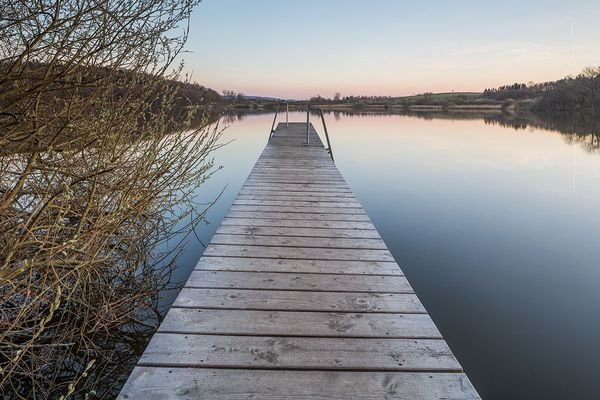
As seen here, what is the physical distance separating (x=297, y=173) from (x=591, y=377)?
4.43 metres

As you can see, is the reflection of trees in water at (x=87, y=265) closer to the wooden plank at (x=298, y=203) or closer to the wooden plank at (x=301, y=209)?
the wooden plank at (x=301, y=209)

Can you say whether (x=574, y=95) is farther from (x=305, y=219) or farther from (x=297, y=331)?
(x=297, y=331)

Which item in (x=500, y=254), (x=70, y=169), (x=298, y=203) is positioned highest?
(x=70, y=169)

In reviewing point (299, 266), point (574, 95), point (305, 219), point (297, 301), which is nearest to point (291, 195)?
point (305, 219)

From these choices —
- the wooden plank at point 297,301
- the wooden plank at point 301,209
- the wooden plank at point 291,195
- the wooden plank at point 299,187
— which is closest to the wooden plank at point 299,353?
the wooden plank at point 297,301

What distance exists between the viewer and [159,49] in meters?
2.30

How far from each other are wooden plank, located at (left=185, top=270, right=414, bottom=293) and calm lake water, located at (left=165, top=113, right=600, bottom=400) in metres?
1.07

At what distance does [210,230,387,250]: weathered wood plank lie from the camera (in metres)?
2.91

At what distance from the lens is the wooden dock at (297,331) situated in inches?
53.3

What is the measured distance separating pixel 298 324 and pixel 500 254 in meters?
4.15

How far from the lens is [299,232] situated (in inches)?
127

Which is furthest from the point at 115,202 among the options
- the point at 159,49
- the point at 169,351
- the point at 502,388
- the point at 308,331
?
the point at 502,388

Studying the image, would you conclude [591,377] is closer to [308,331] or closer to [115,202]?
[308,331]

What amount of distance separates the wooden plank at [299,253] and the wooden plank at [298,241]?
0.09 m
